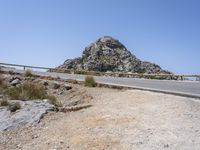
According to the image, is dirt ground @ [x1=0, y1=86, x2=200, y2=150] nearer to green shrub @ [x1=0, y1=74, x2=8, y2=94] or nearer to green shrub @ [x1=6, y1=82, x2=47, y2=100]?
green shrub @ [x1=6, y1=82, x2=47, y2=100]

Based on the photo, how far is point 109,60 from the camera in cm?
5994

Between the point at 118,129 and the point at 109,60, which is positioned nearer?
the point at 118,129

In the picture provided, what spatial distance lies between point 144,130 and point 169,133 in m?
0.90

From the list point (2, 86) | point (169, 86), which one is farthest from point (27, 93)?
point (169, 86)

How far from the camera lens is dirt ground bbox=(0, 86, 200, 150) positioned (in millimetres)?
11375

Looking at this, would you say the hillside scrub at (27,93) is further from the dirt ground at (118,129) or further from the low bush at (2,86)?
the dirt ground at (118,129)

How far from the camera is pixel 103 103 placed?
19109mm

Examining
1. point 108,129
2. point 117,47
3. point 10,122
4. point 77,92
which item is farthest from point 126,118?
point 117,47

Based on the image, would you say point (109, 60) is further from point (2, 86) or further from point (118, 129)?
point (118, 129)

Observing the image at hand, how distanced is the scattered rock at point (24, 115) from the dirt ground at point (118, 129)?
1.61 ft

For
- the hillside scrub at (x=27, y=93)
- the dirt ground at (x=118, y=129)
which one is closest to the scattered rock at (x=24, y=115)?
the dirt ground at (x=118, y=129)

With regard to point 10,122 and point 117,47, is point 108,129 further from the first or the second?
point 117,47

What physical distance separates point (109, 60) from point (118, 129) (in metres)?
47.2

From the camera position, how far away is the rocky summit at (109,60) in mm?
56938
